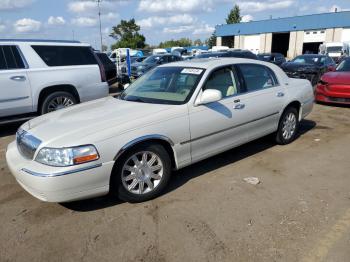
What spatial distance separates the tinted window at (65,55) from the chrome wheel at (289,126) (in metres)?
4.66

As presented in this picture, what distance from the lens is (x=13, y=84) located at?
673 centimetres

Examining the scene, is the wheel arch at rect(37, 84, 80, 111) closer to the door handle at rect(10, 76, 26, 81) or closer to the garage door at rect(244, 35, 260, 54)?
the door handle at rect(10, 76, 26, 81)

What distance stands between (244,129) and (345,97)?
573cm

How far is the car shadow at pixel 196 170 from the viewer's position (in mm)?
3887

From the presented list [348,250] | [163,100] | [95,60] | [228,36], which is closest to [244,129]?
[163,100]

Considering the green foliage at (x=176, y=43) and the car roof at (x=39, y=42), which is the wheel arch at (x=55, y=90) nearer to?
the car roof at (x=39, y=42)

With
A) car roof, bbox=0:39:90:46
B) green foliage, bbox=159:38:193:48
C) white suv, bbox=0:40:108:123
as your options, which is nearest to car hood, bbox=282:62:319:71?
white suv, bbox=0:40:108:123

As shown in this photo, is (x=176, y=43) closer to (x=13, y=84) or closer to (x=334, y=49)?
(x=334, y=49)

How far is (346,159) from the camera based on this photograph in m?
5.27

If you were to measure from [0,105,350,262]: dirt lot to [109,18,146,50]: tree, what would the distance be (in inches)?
3051

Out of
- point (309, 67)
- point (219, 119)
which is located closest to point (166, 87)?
point (219, 119)

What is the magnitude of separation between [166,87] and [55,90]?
377 centimetres

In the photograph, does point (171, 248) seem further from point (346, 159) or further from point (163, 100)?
point (346, 159)

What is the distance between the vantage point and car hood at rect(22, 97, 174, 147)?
348 centimetres
